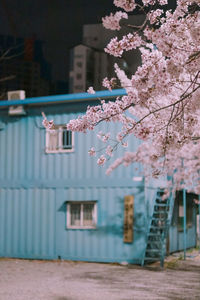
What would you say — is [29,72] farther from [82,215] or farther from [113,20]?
[113,20]

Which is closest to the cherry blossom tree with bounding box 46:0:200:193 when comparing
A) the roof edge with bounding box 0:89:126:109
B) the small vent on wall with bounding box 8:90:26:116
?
the roof edge with bounding box 0:89:126:109

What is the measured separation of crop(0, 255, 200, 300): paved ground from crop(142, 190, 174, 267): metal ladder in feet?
2.51

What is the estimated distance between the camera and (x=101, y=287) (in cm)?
1282

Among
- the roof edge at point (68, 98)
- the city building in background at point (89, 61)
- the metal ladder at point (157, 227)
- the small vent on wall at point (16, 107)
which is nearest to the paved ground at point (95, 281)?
the metal ladder at point (157, 227)

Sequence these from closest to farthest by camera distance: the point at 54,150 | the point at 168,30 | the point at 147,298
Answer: the point at 168,30, the point at 147,298, the point at 54,150

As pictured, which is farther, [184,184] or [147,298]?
[184,184]

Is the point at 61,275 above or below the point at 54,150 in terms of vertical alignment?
below

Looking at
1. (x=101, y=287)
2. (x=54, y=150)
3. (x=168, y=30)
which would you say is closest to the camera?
(x=168, y=30)

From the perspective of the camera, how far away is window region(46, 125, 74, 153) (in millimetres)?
19906

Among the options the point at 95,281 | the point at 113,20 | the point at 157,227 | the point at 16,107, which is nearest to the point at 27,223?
the point at 16,107

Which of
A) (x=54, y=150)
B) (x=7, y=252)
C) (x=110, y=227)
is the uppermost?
(x=54, y=150)

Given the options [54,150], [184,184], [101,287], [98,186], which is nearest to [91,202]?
[98,186]

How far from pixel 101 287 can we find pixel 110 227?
593cm

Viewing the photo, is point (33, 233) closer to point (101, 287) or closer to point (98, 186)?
point (98, 186)
